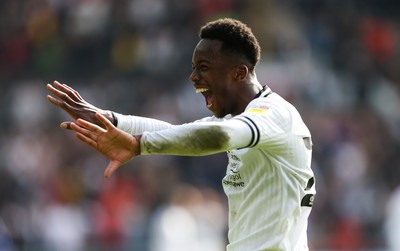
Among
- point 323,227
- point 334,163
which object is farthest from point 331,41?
point 323,227

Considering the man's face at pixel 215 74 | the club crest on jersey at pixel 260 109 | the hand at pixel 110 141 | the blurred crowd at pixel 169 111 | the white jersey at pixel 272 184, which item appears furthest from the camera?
the blurred crowd at pixel 169 111

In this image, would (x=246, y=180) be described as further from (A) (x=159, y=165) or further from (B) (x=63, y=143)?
(B) (x=63, y=143)

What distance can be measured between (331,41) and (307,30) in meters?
0.46

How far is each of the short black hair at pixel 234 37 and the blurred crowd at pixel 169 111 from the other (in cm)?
656

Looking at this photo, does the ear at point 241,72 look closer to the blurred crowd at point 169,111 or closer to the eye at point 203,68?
the eye at point 203,68

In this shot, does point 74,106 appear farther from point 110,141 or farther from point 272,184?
point 272,184

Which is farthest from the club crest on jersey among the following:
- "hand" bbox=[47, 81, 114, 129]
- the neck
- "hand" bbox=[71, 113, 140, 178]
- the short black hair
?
"hand" bbox=[47, 81, 114, 129]

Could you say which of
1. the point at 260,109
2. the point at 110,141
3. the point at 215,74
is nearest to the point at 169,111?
the point at 215,74

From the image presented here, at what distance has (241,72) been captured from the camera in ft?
21.5

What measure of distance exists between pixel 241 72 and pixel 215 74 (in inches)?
6.3

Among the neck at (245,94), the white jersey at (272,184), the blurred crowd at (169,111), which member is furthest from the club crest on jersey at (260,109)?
the blurred crowd at (169,111)

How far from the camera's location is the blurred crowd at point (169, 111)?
14109 millimetres

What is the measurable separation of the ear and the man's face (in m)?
0.03

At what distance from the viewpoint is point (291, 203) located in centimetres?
642
